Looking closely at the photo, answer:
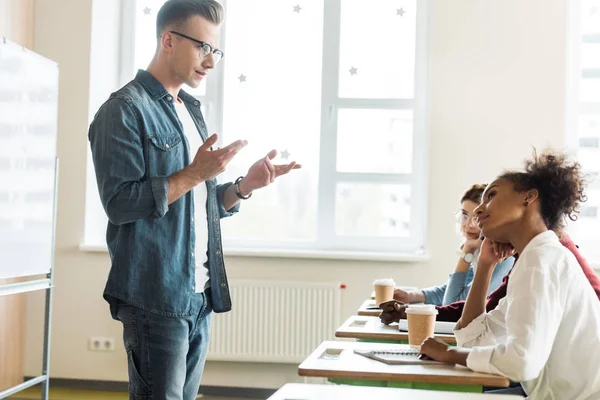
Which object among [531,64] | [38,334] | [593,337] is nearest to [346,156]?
[531,64]

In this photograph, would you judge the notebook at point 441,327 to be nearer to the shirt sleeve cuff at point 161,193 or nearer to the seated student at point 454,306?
the seated student at point 454,306

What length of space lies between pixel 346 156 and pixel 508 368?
339 centimetres

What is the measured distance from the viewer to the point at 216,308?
1.94m

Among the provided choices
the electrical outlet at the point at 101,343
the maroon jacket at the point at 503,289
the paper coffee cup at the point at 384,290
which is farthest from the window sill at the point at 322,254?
the maroon jacket at the point at 503,289

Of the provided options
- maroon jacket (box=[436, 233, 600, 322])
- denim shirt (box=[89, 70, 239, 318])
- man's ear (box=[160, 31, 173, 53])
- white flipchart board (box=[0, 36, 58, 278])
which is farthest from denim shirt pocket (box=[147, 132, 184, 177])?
white flipchart board (box=[0, 36, 58, 278])

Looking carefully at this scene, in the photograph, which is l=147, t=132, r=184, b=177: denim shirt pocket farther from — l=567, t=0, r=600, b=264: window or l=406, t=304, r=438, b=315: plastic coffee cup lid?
l=567, t=0, r=600, b=264: window

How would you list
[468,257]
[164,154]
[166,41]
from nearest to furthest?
[164,154] → [166,41] → [468,257]

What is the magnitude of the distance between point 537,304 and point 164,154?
2.92 ft

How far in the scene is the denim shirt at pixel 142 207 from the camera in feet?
5.67

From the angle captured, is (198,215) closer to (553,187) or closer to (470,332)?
(470,332)

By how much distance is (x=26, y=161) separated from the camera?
11.7ft

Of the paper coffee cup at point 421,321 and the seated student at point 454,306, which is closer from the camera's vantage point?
the paper coffee cup at point 421,321

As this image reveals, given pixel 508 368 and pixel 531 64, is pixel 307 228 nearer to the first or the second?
pixel 531 64

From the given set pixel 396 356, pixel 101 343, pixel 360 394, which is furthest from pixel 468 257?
pixel 101 343
